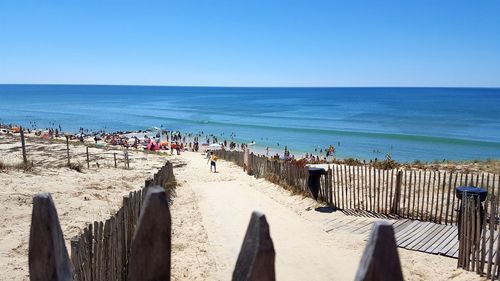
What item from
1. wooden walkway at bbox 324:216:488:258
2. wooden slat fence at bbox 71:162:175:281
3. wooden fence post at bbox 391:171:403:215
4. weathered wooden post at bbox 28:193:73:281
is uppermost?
weathered wooden post at bbox 28:193:73:281

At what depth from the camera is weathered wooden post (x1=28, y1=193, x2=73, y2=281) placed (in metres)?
1.76

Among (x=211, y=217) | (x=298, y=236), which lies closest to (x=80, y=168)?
(x=211, y=217)

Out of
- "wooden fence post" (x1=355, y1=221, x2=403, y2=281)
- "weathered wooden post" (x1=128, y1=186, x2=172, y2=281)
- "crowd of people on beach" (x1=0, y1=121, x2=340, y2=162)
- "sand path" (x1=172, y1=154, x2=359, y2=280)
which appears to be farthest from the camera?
"crowd of people on beach" (x1=0, y1=121, x2=340, y2=162)

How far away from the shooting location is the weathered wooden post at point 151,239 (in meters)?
1.62

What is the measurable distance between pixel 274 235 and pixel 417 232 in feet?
11.3

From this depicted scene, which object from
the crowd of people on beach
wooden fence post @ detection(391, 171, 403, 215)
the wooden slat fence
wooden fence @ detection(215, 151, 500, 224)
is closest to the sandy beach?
wooden fence @ detection(215, 151, 500, 224)

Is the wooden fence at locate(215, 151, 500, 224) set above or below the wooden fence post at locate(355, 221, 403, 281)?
below

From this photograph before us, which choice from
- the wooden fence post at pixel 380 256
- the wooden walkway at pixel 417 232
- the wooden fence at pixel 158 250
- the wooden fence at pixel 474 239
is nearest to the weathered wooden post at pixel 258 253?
the wooden fence at pixel 158 250

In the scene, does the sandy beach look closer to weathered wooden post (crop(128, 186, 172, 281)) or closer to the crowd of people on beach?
weathered wooden post (crop(128, 186, 172, 281))

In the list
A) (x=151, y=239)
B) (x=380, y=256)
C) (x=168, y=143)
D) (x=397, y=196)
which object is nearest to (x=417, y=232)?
(x=397, y=196)

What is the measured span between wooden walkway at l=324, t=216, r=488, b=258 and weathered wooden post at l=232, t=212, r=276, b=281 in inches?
301

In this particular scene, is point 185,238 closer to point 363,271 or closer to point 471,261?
point 471,261

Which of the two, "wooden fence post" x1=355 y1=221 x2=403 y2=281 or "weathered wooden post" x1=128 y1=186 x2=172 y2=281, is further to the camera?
"weathered wooden post" x1=128 y1=186 x2=172 y2=281

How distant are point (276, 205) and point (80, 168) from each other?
352 inches
